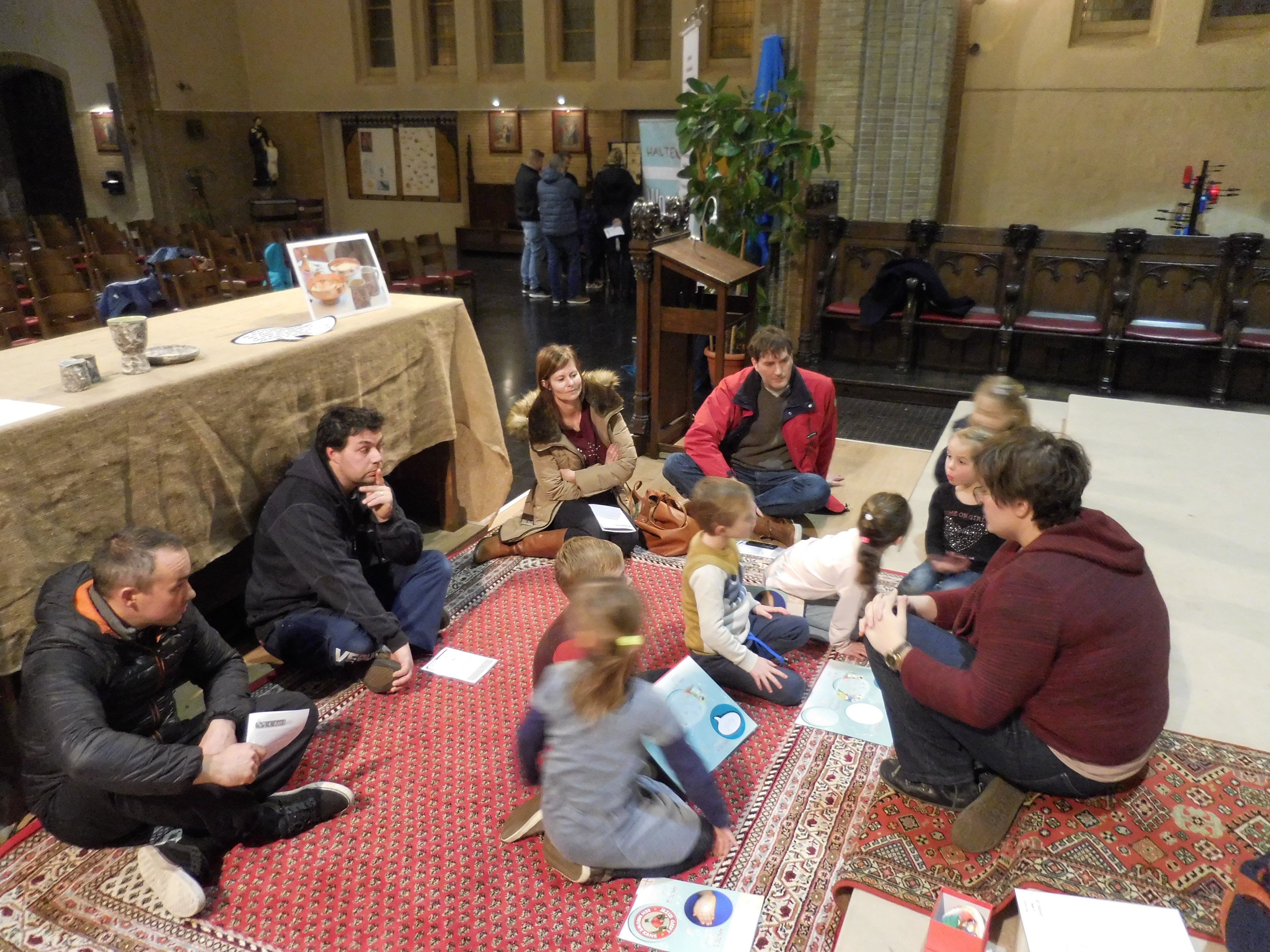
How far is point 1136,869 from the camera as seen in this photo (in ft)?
6.35

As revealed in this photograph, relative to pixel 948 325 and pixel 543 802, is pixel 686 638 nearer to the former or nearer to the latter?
pixel 543 802

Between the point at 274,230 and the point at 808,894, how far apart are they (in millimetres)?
9877

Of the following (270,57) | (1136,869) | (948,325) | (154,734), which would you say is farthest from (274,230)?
(1136,869)

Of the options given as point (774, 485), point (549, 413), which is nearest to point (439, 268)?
point (549, 413)

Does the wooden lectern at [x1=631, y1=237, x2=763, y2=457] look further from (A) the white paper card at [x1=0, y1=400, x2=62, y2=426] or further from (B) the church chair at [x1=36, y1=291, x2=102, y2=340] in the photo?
(B) the church chair at [x1=36, y1=291, x2=102, y2=340]

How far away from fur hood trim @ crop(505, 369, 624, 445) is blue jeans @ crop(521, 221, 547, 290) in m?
6.59

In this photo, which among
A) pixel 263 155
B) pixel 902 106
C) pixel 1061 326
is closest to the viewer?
pixel 1061 326

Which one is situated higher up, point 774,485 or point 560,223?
point 560,223

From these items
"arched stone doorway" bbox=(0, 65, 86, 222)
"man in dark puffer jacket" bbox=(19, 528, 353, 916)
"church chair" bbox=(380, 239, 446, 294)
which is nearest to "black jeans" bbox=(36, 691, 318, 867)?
"man in dark puffer jacket" bbox=(19, 528, 353, 916)

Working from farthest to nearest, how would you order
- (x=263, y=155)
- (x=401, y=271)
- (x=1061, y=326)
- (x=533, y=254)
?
(x=263, y=155)
(x=533, y=254)
(x=401, y=271)
(x=1061, y=326)

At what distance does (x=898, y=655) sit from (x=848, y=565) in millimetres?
904

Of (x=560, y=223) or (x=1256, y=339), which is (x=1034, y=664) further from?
(x=560, y=223)

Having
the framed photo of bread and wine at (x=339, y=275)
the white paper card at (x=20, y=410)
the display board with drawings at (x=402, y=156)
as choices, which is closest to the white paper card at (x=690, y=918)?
the white paper card at (x=20, y=410)

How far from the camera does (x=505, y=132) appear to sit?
1372 centimetres
